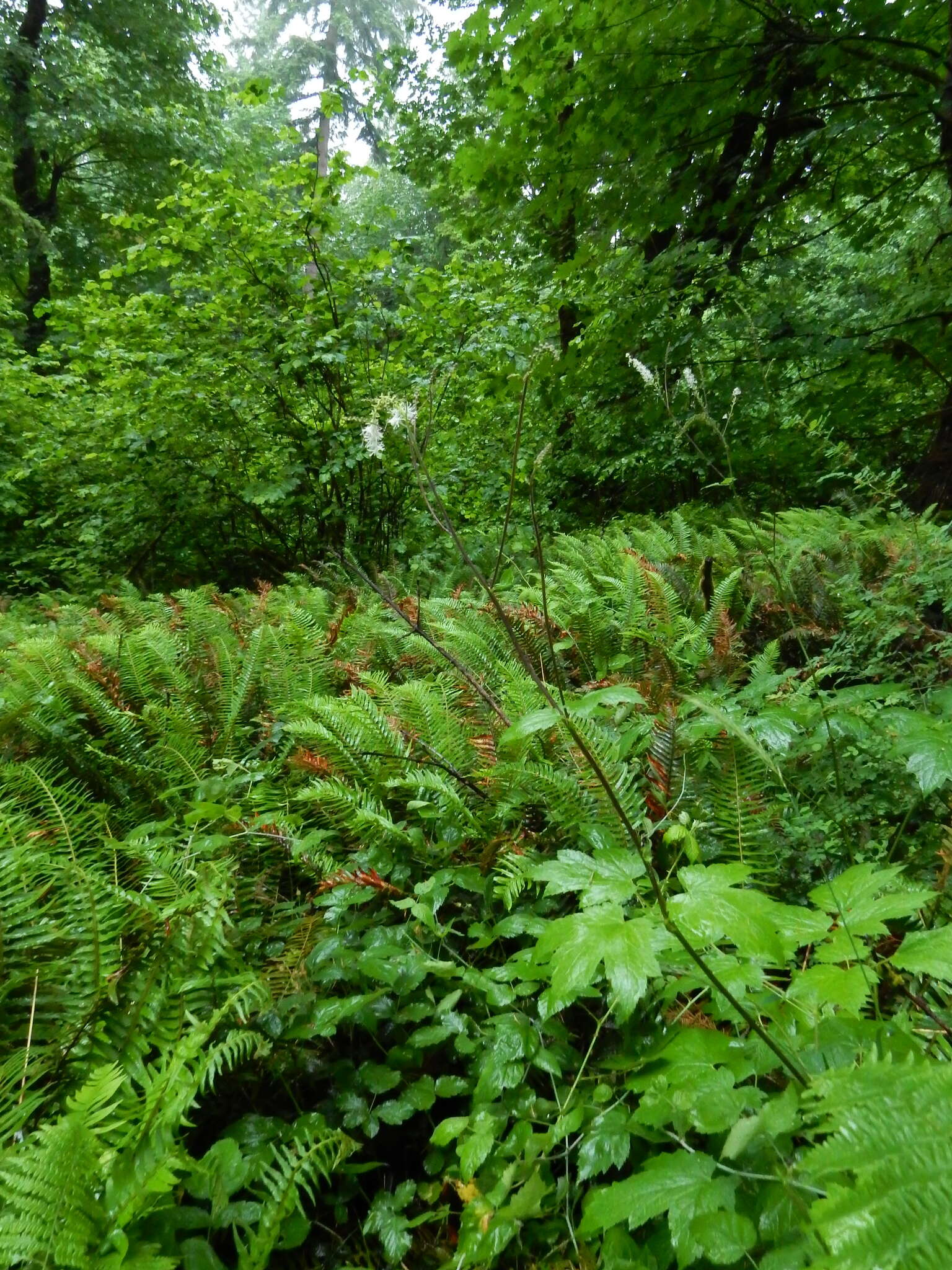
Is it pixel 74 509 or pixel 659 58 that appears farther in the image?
pixel 74 509

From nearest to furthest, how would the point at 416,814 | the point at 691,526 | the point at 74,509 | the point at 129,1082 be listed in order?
the point at 129,1082
the point at 416,814
the point at 691,526
the point at 74,509

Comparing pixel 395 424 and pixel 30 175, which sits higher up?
pixel 30 175

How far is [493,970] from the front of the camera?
4.23ft

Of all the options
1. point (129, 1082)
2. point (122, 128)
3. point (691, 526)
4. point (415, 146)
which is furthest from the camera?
point (122, 128)

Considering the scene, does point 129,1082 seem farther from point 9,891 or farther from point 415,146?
point 415,146

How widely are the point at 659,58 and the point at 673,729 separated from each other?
3.36 meters

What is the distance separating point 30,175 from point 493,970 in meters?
13.7

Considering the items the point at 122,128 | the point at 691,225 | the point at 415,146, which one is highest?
the point at 122,128

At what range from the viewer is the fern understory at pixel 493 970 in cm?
79

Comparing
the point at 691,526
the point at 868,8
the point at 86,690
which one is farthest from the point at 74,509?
the point at 868,8

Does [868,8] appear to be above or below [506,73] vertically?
above

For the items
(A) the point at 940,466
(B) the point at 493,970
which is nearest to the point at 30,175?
(A) the point at 940,466

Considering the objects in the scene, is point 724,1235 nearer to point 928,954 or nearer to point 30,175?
point 928,954

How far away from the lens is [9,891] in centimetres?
134
